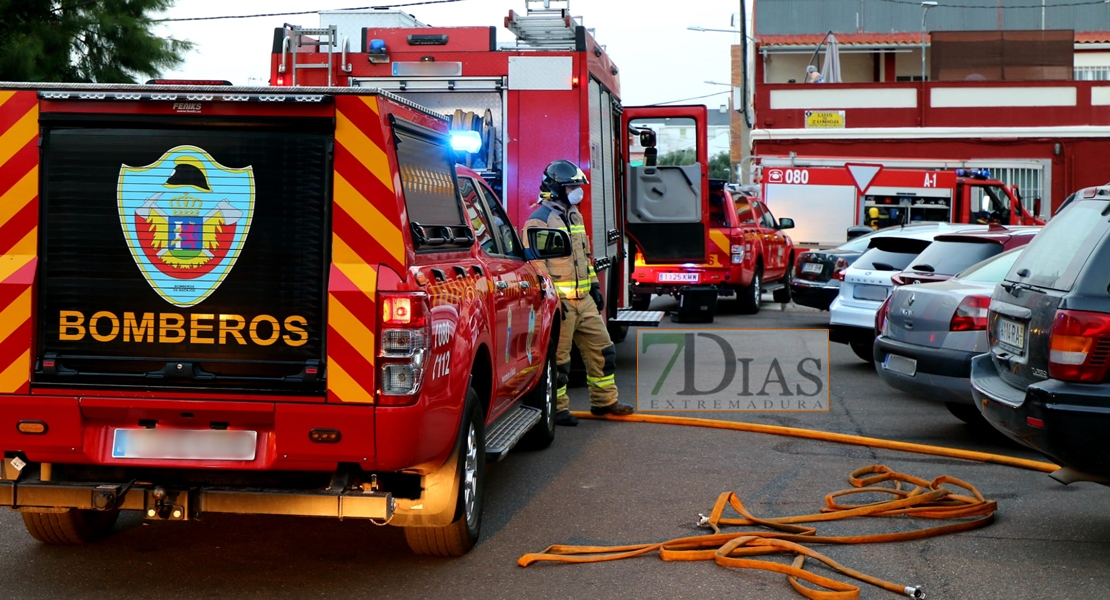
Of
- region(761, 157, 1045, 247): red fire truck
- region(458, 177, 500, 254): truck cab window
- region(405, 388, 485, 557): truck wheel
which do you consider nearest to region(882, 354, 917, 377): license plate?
region(458, 177, 500, 254): truck cab window

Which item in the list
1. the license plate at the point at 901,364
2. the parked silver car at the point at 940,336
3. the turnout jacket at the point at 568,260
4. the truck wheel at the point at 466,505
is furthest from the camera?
the turnout jacket at the point at 568,260

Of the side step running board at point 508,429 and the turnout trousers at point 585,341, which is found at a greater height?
the turnout trousers at point 585,341

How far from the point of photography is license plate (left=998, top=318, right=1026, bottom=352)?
623 cm

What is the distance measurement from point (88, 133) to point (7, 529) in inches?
93.6

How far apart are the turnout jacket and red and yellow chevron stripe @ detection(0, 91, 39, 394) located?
14.5ft

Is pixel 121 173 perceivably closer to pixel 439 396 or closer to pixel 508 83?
pixel 439 396

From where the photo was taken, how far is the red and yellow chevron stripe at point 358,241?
16.5ft

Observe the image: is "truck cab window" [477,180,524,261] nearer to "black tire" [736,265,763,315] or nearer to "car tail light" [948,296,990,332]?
"car tail light" [948,296,990,332]

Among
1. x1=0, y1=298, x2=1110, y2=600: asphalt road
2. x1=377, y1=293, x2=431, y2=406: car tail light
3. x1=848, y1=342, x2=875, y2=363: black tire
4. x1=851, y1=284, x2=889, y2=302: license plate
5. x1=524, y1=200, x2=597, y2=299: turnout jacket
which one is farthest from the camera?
x1=848, y1=342, x2=875, y2=363: black tire

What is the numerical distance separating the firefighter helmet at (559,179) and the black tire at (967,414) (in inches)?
128

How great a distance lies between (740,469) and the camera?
317 inches

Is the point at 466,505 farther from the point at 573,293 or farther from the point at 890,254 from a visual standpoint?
the point at 890,254

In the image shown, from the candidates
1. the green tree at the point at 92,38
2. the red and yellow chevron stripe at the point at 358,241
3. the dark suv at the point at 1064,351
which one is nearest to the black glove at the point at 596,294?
the dark suv at the point at 1064,351

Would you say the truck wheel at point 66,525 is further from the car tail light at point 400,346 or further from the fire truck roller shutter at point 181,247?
the car tail light at point 400,346
